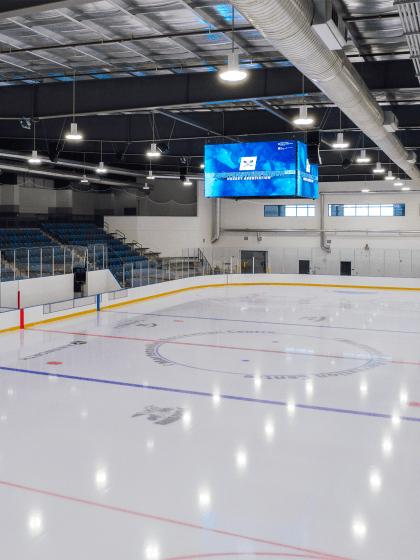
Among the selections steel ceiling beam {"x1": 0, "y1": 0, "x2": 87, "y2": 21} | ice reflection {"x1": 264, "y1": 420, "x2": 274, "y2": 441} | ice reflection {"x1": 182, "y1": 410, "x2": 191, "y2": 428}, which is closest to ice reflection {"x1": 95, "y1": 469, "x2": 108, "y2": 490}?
ice reflection {"x1": 182, "y1": 410, "x2": 191, "y2": 428}

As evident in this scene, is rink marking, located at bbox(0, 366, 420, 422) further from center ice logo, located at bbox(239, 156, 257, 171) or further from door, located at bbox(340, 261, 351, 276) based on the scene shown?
door, located at bbox(340, 261, 351, 276)

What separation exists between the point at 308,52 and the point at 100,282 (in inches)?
619

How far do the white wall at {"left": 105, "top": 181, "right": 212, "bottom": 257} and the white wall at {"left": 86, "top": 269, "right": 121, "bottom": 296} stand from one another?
862 cm

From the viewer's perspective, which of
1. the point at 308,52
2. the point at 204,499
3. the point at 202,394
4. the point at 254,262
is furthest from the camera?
the point at 254,262

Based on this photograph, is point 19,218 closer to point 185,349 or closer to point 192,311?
point 192,311

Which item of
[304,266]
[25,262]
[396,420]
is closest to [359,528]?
[396,420]

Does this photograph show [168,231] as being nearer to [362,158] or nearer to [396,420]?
[362,158]

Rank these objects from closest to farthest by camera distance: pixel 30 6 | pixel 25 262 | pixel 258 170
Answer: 1. pixel 30 6
2. pixel 258 170
3. pixel 25 262

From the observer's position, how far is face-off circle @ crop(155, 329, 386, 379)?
10008 millimetres

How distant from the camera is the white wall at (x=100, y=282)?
1997 cm

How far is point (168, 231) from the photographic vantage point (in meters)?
30.0

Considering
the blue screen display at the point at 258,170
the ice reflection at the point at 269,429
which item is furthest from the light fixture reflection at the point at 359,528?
the blue screen display at the point at 258,170

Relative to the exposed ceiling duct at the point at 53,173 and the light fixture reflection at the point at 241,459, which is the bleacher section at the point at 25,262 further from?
the light fixture reflection at the point at 241,459

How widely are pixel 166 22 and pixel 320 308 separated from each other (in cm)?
1225
